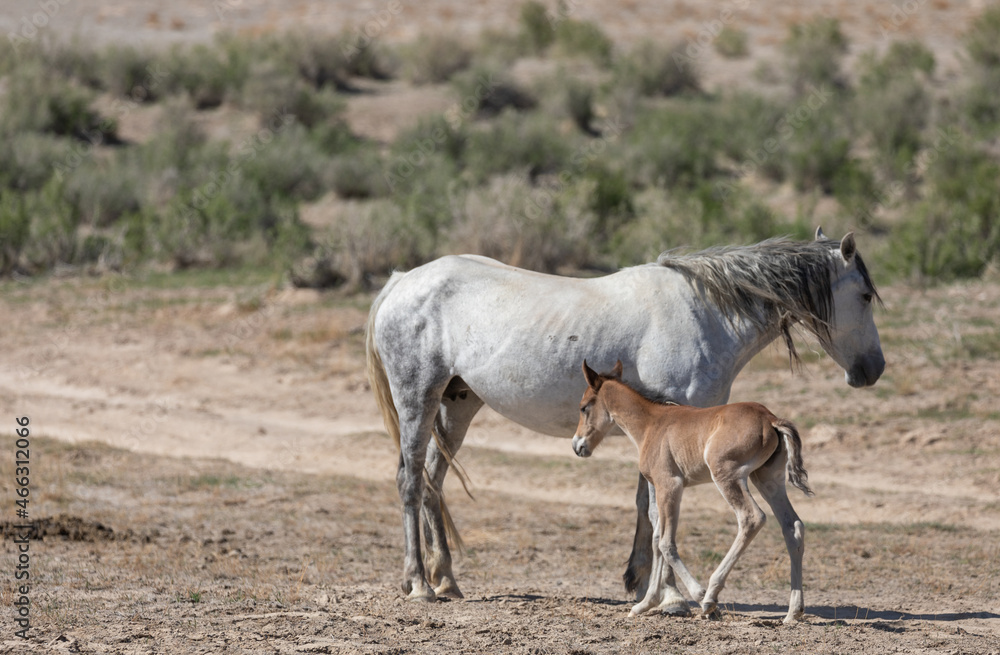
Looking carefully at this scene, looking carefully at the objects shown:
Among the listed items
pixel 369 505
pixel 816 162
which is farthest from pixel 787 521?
pixel 816 162

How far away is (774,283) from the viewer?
19.2 feet

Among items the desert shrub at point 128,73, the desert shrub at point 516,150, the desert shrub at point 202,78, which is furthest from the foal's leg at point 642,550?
the desert shrub at point 128,73

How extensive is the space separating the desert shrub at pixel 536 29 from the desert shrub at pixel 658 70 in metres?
5.89

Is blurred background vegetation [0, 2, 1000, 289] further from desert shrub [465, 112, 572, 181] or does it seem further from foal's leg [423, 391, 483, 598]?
foal's leg [423, 391, 483, 598]

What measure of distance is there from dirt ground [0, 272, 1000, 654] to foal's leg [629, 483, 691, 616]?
164mm

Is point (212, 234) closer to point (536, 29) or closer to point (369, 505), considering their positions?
point (369, 505)

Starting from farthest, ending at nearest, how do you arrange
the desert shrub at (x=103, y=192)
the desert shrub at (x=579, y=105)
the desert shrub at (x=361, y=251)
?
the desert shrub at (x=579, y=105) → the desert shrub at (x=103, y=192) → the desert shrub at (x=361, y=251)

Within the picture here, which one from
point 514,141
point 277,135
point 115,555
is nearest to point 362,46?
point 277,135

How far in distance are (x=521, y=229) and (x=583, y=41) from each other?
2334cm

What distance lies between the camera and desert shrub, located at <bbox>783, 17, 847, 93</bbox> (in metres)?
33.8

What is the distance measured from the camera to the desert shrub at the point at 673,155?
25641 millimetres

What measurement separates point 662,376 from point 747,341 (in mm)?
537

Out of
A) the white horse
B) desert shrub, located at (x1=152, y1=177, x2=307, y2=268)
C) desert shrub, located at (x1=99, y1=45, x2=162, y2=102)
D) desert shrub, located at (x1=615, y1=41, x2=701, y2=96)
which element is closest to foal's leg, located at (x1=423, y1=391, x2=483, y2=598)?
the white horse

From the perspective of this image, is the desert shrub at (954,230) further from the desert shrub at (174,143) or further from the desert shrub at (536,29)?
the desert shrub at (536,29)
